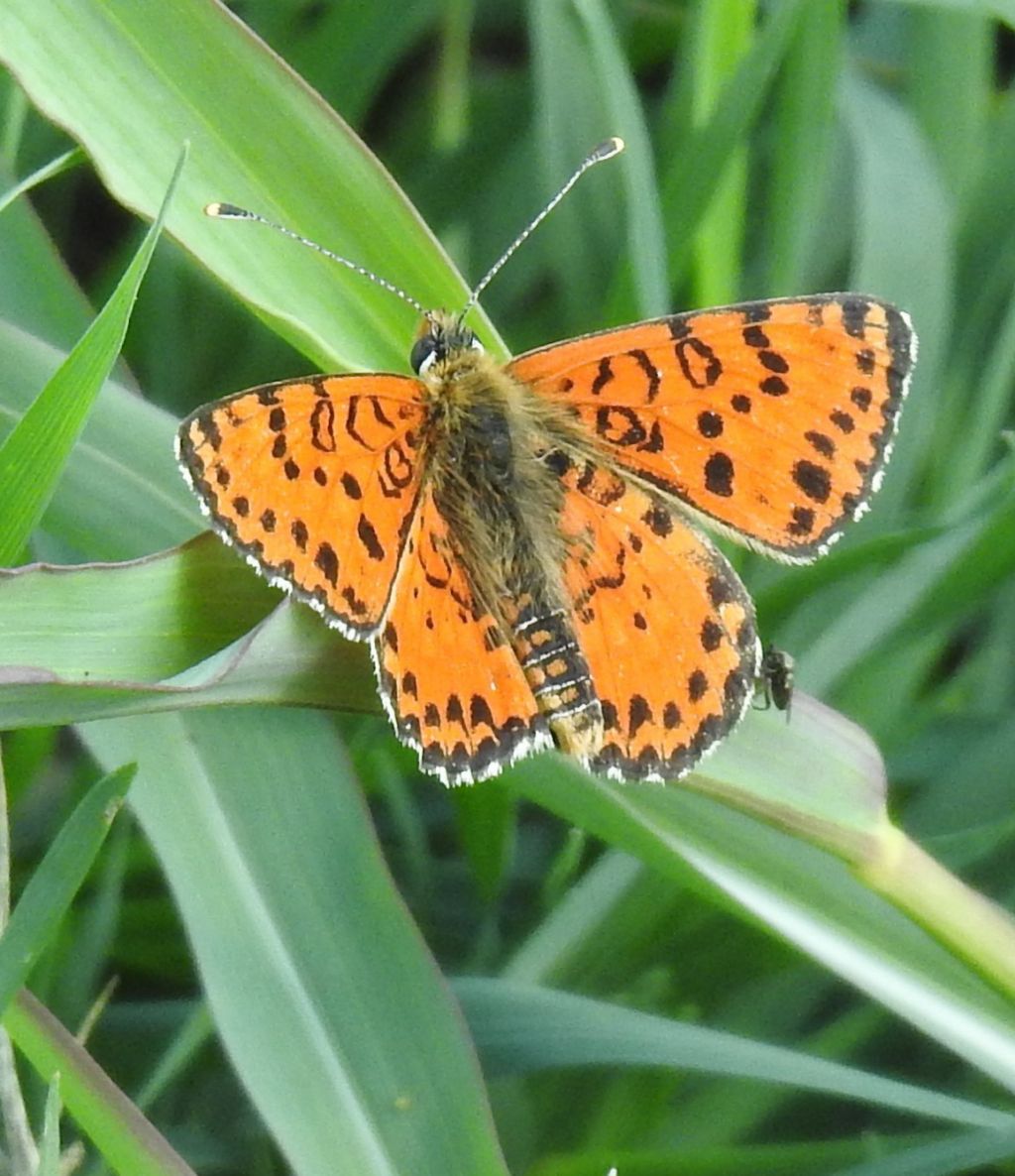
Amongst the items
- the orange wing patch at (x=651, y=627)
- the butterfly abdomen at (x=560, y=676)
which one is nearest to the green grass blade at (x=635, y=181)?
the orange wing patch at (x=651, y=627)

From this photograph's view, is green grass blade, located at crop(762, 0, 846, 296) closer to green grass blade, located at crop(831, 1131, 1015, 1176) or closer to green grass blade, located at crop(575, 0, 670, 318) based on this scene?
green grass blade, located at crop(575, 0, 670, 318)

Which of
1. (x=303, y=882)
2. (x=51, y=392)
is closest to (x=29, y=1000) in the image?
(x=303, y=882)

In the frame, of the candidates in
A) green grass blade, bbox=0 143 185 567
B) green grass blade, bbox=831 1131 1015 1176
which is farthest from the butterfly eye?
green grass blade, bbox=831 1131 1015 1176

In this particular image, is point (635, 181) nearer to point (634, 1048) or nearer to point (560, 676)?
point (560, 676)

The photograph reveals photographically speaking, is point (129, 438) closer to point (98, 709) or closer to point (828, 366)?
point (98, 709)

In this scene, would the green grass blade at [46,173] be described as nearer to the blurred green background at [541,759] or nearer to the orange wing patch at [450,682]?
the blurred green background at [541,759]

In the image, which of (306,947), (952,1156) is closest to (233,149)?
(306,947)

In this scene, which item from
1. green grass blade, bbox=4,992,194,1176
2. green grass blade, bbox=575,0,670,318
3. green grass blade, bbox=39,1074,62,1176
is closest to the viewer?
green grass blade, bbox=39,1074,62,1176
